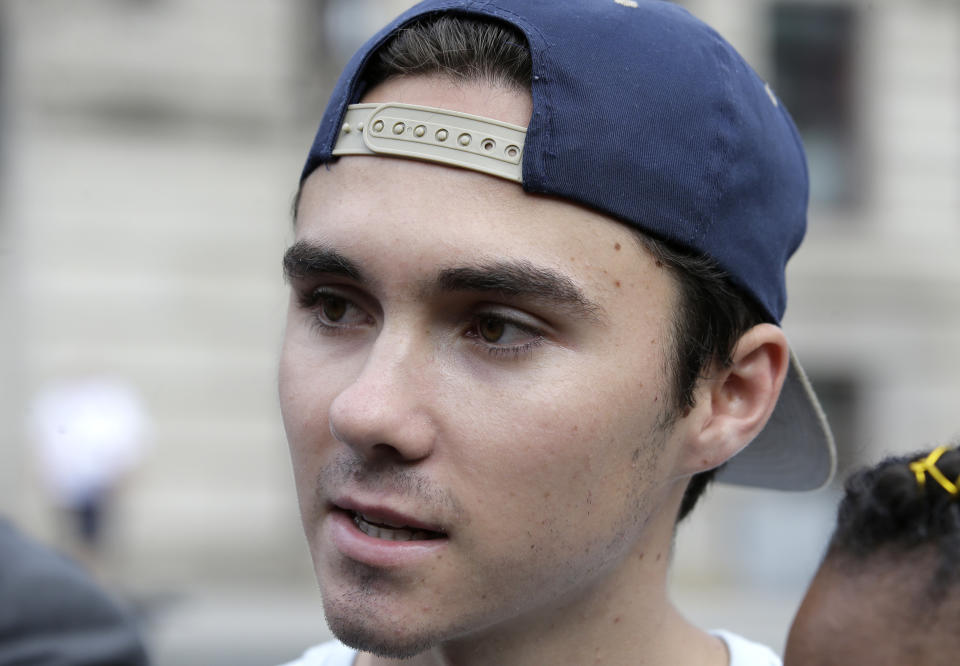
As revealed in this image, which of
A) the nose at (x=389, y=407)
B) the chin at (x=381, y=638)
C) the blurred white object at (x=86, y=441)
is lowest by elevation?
the blurred white object at (x=86, y=441)

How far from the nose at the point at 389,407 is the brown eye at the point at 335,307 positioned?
0.17m

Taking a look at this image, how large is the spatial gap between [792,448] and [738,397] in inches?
14.3

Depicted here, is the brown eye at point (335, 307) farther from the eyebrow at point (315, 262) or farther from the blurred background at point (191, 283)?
the blurred background at point (191, 283)

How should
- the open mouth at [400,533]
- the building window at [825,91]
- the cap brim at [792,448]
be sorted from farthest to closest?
the building window at [825,91], the cap brim at [792,448], the open mouth at [400,533]

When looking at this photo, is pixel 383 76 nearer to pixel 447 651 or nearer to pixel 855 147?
pixel 447 651

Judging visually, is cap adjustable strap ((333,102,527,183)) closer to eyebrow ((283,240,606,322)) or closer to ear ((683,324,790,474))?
eyebrow ((283,240,606,322))

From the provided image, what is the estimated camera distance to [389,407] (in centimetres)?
191

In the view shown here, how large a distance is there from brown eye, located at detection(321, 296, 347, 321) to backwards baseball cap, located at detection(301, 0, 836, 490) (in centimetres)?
25

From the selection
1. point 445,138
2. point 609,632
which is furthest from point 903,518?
point 445,138

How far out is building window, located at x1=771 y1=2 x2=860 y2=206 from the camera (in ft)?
50.3

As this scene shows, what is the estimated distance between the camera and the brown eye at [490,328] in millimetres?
2012

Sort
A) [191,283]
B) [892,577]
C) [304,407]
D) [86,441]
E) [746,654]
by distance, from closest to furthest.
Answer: [892,577]
[304,407]
[746,654]
[86,441]
[191,283]

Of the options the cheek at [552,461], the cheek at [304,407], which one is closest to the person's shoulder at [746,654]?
the cheek at [552,461]

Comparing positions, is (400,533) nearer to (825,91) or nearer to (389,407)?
(389,407)
